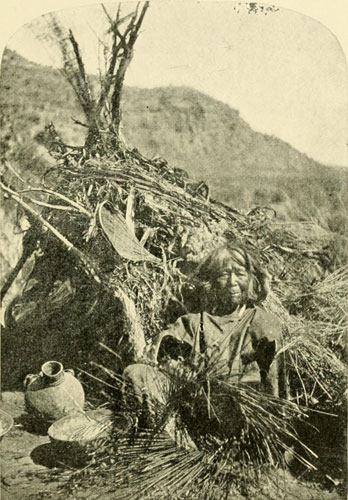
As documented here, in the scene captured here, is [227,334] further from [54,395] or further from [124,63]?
[124,63]

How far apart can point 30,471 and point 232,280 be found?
3.74 ft

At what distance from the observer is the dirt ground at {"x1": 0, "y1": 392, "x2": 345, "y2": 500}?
276 cm

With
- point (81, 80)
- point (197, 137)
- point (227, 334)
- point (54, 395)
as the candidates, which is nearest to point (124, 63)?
point (81, 80)

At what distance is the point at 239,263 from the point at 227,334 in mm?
290

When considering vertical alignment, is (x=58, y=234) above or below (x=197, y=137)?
below

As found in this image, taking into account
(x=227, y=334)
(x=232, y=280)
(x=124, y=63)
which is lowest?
(x=227, y=334)

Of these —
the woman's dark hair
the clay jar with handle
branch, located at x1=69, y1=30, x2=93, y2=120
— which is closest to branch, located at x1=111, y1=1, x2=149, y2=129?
branch, located at x1=69, y1=30, x2=93, y2=120

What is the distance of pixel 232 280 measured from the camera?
2855mm

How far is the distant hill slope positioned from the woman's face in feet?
0.80

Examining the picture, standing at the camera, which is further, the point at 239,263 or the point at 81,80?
the point at 81,80

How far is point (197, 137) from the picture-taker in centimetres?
291

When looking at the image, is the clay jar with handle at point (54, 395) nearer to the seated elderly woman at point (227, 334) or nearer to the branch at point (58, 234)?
the seated elderly woman at point (227, 334)

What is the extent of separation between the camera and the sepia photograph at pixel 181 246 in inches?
110

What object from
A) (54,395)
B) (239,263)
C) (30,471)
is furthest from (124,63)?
(30,471)
